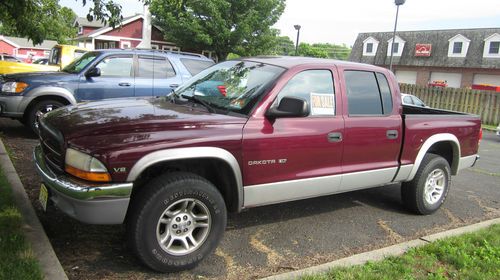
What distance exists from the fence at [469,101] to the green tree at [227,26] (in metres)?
11.5

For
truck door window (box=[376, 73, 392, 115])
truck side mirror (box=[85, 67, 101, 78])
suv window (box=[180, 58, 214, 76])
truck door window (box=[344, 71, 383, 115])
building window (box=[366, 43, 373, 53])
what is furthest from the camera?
building window (box=[366, 43, 373, 53])

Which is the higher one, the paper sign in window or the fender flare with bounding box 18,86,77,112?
the paper sign in window

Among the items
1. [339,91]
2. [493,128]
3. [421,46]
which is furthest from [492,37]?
[339,91]

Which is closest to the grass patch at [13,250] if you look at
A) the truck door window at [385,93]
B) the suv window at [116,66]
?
the truck door window at [385,93]

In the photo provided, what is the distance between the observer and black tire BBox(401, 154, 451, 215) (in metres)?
5.43

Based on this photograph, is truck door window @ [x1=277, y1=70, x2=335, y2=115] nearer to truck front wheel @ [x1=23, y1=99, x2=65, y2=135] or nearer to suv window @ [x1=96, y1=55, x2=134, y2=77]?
suv window @ [x1=96, y1=55, x2=134, y2=77]

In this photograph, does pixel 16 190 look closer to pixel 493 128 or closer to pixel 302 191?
pixel 302 191

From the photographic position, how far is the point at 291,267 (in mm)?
3877

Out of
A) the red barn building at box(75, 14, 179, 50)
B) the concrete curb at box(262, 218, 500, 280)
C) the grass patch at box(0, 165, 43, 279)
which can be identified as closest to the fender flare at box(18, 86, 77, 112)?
the grass patch at box(0, 165, 43, 279)

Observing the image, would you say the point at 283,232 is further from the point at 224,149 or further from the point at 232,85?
the point at 232,85

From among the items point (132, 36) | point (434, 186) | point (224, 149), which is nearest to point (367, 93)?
point (434, 186)

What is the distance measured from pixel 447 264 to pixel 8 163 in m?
5.21

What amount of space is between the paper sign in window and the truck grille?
7.59 feet

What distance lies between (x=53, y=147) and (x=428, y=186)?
4.34m
